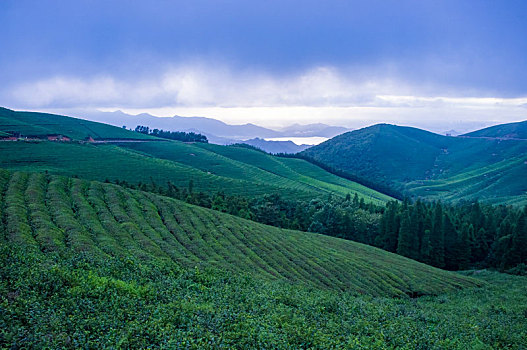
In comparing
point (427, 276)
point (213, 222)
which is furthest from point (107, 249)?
point (427, 276)

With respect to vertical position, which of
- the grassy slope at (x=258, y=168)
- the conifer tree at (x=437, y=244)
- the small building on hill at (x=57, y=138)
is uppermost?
the small building on hill at (x=57, y=138)

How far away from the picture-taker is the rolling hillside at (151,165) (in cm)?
10081

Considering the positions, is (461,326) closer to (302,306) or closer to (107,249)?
(302,306)

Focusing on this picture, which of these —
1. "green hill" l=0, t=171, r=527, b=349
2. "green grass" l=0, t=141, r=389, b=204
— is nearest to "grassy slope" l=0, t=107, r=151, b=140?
"green grass" l=0, t=141, r=389, b=204

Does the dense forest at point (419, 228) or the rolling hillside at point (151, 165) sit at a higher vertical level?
the rolling hillside at point (151, 165)

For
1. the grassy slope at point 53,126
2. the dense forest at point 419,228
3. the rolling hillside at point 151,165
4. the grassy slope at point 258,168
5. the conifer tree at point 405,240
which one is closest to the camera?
the dense forest at point 419,228

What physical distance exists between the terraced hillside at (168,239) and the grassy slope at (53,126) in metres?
118

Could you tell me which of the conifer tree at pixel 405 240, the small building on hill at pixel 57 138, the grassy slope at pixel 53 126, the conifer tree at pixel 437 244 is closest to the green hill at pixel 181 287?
the conifer tree at pixel 405 240

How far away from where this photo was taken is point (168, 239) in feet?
105

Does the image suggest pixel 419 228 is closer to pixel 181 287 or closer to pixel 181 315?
pixel 181 287

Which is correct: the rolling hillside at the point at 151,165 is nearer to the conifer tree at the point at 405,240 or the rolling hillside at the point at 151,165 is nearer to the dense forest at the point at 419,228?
the dense forest at the point at 419,228

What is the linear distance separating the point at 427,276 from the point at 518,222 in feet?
113

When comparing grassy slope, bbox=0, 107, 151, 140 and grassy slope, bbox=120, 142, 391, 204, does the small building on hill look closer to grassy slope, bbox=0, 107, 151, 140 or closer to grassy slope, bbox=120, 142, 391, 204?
grassy slope, bbox=0, 107, 151, 140

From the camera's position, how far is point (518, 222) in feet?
221
